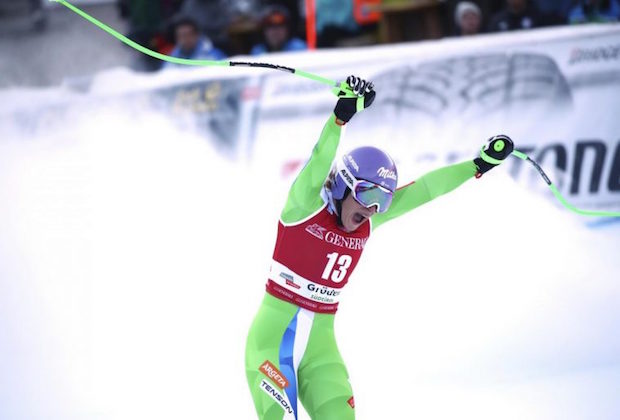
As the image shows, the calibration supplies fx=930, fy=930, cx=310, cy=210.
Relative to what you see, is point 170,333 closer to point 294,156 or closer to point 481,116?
point 294,156

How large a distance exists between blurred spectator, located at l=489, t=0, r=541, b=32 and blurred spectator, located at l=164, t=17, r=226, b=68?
257 cm

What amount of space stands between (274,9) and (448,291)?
Answer: 304 cm

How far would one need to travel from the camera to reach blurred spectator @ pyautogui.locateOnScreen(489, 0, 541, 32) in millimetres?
8445

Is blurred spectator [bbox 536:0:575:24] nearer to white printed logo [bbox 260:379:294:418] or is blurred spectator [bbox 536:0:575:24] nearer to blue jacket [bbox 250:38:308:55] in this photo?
blue jacket [bbox 250:38:308:55]

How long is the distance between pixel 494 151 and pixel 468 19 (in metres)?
3.52

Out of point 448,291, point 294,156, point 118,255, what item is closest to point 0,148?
point 118,255

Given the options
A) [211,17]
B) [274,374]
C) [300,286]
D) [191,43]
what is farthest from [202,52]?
[274,374]

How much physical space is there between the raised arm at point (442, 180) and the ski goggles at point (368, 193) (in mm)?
574

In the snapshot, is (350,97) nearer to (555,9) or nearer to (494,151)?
(494,151)

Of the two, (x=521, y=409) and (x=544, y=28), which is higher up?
(x=544, y=28)

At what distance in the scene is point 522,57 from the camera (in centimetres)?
798

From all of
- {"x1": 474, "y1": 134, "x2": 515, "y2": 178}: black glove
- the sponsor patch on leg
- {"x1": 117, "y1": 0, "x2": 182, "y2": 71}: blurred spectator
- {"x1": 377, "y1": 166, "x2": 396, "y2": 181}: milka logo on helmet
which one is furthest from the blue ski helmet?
{"x1": 117, "y1": 0, "x2": 182, "y2": 71}: blurred spectator

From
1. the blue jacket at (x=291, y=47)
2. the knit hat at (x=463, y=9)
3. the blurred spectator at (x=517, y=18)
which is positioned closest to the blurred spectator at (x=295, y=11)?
the blue jacket at (x=291, y=47)

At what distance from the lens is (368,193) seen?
462 centimetres
